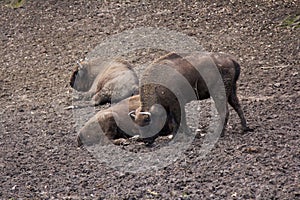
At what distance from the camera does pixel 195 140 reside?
8.28 meters

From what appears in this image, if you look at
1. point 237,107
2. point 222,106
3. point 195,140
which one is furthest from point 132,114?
point 237,107

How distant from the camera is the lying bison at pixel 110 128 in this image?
8.85 metres

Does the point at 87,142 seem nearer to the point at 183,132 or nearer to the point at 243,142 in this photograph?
the point at 183,132

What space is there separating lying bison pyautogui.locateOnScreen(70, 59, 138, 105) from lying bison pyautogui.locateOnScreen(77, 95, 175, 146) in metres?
1.87

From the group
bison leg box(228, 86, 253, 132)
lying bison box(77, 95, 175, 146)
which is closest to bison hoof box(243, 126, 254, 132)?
bison leg box(228, 86, 253, 132)

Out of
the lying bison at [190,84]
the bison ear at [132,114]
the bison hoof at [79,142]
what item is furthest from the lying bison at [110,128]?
the lying bison at [190,84]

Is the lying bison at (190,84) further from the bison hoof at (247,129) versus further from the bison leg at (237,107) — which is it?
the bison hoof at (247,129)

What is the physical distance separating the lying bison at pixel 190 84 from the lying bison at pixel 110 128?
0.83 ft

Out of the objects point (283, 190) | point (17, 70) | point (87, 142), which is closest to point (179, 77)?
point (87, 142)

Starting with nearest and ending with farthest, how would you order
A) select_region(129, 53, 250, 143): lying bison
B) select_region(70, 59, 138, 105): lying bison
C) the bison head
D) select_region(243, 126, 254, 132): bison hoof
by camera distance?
select_region(243, 126, 254, 132): bison hoof → the bison head → select_region(129, 53, 250, 143): lying bison → select_region(70, 59, 138, 105): lying bison

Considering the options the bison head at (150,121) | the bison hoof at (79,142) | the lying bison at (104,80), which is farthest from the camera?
the lying bison at (104,80)

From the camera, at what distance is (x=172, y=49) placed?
1303 centimetres

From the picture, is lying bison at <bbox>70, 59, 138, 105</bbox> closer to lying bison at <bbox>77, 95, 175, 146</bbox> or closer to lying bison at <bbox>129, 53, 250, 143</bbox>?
Answer: lying bison at <bbox>77, 95, 175, 146</bbox>

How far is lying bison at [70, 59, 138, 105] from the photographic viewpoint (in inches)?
442
